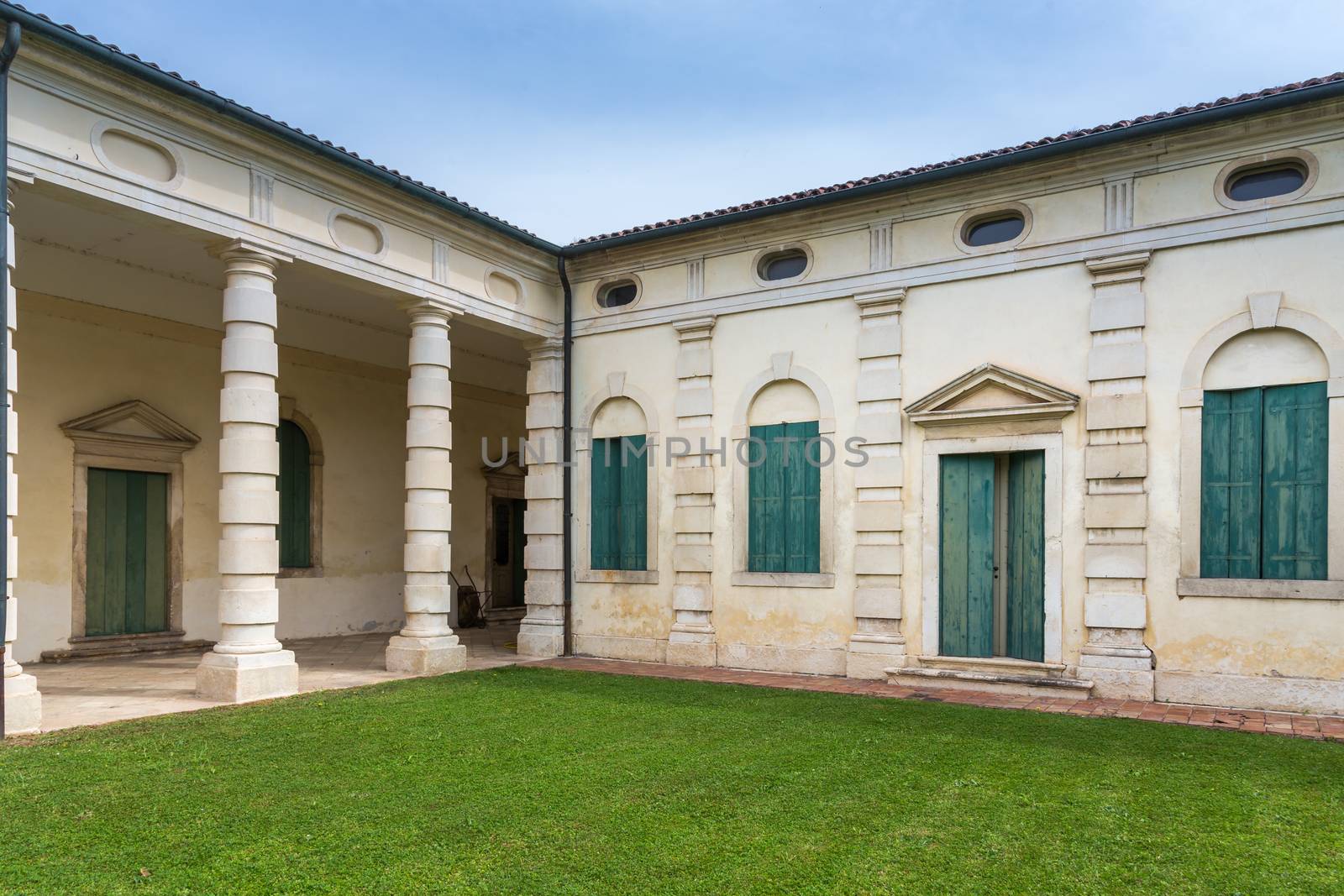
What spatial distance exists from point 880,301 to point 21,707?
893cm

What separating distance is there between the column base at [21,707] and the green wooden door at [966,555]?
8383mm

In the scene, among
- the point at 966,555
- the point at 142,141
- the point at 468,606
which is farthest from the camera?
the point at 468,606

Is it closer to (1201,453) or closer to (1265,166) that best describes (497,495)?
(1201,453)

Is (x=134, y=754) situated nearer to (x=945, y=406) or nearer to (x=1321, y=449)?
(x=945, y=406)

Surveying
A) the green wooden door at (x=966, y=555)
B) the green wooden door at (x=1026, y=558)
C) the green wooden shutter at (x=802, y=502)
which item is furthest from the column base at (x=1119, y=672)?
the green wooden shutter at (x=802, y=502)

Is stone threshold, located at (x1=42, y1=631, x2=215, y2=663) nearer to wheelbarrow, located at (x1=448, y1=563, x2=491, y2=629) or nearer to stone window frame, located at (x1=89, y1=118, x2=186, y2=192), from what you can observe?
wheelbarrow, located at (x1=448, y1=563, x2=491, y2=629)

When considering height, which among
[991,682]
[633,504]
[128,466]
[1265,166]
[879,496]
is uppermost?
[1265,166]

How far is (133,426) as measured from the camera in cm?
1226

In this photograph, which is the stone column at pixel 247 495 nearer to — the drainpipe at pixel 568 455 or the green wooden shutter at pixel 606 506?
the drainpipe at pixel 568 455

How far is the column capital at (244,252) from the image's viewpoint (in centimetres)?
893

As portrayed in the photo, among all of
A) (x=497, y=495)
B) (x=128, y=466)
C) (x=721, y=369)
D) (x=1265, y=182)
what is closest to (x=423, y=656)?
(x=721, y=369)

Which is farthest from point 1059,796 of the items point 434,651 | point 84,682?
point 84,682

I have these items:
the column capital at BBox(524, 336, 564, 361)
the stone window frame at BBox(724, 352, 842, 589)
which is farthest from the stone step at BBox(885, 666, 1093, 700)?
the column capital at BBox(524, 336, 564, 361)

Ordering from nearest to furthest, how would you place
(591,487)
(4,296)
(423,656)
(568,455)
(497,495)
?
(4,296), (423,656), (591,487), (568,455), (497,495)
